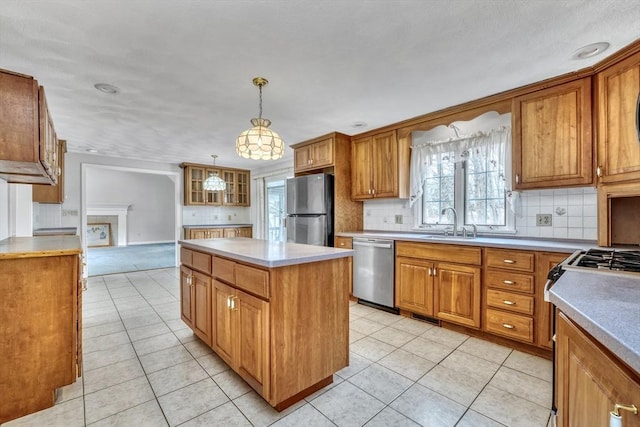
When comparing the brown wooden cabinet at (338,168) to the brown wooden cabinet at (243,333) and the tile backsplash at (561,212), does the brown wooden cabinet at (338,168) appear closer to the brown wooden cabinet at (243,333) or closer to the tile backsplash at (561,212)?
the tile backsplash at (561,212)

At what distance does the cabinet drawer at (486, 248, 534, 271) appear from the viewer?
2258 mm

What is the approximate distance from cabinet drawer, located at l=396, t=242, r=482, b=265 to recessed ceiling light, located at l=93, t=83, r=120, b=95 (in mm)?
3090

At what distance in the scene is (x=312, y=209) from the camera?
13.1 ft

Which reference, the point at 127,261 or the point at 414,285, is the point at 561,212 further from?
the point at 127,261

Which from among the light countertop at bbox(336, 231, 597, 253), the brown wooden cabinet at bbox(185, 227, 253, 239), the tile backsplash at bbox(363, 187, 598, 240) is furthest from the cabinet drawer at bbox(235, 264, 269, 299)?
the brown wooden cabinet at bbox(185, 227, 253, 239)

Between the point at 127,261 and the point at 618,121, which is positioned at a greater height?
the point at 618,121

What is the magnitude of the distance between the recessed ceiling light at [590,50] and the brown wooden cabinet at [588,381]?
1.93 m

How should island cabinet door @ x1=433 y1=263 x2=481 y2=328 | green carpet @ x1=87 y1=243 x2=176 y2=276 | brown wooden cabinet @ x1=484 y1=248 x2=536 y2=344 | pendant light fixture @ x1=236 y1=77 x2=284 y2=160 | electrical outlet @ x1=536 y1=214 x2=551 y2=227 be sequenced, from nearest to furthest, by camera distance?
pendant light fixture @ x1=236 y1=77 x2=284 y2=160 < brown wooden cabinet @ x1=484 y1=248 x2=536 y2=344 < island cabinet door @ x1=433 y1=263 x2=481 y2=328 < electrical outlet @ x1=536 y1=214 x2=551 y2=227 < green carpet @ x1=87 y1=243 x2=176 y2=276

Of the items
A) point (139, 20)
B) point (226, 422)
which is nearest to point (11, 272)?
point (226, 422)

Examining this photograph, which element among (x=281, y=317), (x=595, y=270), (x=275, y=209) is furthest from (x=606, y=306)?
(x=275, y=209)

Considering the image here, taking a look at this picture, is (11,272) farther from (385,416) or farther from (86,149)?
(86,149)

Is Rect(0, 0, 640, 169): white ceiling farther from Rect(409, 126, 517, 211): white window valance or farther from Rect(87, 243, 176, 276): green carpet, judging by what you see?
Rect(87, 243, 176, 276): green carpet

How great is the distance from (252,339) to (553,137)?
2830mm

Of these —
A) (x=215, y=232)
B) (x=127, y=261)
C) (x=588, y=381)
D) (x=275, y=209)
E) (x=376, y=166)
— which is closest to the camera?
(x=588, y=381)
